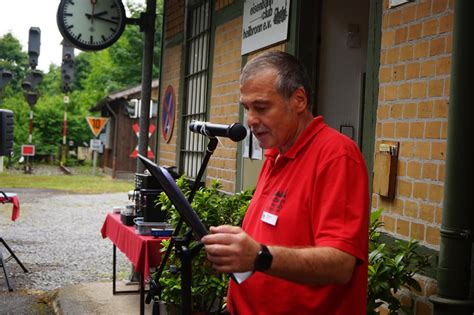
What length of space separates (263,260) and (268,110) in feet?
1.69

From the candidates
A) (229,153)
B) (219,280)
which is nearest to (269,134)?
(219,280)

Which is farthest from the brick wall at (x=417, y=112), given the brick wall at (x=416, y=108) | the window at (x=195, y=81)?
the window at (x=195, y=81)

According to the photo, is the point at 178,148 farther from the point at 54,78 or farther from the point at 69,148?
the point at 54,78

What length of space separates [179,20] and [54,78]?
6634 cm

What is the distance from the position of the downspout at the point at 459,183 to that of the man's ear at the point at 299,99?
0.87m

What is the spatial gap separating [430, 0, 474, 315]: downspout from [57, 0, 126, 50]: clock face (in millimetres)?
5618

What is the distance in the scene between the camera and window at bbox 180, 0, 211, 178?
7461 mm

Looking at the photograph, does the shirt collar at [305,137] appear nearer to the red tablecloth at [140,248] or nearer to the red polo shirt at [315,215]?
the red polo shirt at [315,215]

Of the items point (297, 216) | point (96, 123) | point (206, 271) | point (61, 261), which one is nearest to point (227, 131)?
point (297, 216)

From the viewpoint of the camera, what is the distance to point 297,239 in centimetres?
A: 205

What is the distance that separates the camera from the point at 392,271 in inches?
122

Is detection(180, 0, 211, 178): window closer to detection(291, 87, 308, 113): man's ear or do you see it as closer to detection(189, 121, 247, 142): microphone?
detection(189, 121, 247, 142): microphone

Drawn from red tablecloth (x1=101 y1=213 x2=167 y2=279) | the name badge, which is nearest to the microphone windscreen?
the name badge

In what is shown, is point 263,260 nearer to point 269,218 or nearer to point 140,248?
point 269,218
